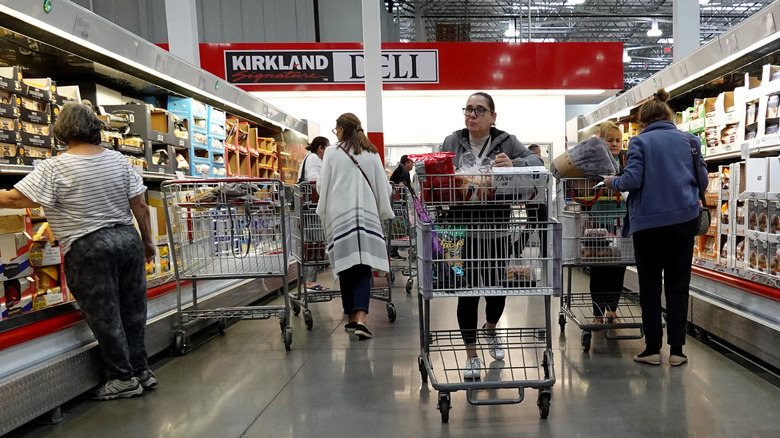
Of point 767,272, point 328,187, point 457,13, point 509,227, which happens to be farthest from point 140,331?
point 457,13

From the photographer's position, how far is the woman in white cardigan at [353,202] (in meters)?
3.97

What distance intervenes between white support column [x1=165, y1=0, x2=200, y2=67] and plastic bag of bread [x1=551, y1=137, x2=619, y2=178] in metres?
5.13

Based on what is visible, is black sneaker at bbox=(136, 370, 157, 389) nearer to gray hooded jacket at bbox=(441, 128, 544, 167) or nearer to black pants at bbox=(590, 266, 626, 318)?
gray hooded jacket at bbox=(441, 128, 544, 167)

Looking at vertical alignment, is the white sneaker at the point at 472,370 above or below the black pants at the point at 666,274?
below

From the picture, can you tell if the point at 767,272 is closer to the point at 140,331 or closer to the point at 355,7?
the point at 140,331

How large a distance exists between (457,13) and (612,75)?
1072 centimetres

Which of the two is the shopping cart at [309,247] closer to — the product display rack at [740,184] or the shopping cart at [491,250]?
the shopping cart at [491,250]

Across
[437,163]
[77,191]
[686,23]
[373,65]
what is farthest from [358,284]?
[686,23]

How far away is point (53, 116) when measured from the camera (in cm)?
325

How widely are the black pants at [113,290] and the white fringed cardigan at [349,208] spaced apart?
137 centimetres

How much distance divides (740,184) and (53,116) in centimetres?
460

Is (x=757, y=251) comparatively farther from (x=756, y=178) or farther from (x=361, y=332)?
(x=361, y=332)

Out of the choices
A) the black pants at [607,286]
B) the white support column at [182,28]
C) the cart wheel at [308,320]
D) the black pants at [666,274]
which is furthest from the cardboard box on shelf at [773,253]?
the white support column at [182,28]
